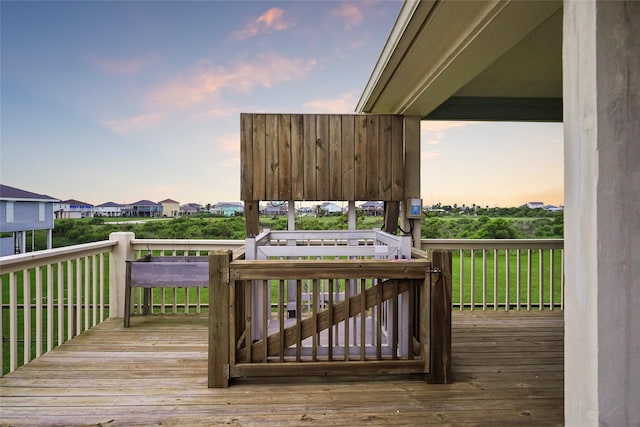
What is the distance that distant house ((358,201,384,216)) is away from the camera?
3.71 metres

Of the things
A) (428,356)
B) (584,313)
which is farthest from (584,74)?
(428,356)

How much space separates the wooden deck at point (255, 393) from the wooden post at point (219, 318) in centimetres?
12

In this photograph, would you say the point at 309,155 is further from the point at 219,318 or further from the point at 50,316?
the point at 50,316

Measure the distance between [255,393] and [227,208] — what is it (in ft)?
11.8

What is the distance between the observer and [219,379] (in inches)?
84.9

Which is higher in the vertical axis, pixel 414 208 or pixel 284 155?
pixel 284 155

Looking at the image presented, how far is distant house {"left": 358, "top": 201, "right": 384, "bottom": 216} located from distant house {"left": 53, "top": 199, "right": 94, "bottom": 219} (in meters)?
4.23

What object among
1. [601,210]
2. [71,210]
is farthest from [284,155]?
[71,210]

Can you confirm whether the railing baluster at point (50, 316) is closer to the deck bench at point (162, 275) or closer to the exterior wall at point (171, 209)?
the deck bench at point (162, 275)

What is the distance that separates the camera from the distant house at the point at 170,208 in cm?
551

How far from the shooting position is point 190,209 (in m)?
5.86

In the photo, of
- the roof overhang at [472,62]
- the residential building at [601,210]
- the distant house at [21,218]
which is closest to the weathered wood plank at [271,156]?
the roof overhang at [472,62]

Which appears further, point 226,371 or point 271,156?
point 271,156

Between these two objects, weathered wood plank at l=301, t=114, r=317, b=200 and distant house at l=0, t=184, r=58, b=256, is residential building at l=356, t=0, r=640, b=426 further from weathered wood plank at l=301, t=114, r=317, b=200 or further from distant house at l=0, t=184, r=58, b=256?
distant house at l=0, t=184, r=58, b=256
